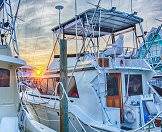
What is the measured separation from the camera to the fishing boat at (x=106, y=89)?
10.7m

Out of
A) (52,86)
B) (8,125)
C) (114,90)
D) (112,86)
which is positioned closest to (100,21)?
(112,86)

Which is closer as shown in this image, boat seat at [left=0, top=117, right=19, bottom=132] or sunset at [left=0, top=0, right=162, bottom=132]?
boat seat at [left=0, top=117, right=19, bottom=132]

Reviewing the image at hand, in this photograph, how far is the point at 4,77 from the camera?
977cm

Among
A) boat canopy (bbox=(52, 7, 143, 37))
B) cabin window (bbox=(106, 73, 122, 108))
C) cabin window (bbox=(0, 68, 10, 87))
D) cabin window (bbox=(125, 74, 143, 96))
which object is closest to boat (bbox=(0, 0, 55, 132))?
cabin window (bbox=(0, 68, 10, 87))

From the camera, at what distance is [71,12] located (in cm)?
1777

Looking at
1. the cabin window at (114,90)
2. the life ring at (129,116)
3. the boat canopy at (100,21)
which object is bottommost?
the life ring at (129,116)

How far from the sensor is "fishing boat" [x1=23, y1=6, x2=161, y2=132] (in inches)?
423

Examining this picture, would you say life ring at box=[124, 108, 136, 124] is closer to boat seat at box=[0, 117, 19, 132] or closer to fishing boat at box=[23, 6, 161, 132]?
fishing boat at box=[23, 6, 161, 132]

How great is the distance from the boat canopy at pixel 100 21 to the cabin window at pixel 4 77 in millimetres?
3475

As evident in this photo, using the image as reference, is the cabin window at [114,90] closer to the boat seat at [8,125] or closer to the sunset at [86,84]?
the sunset at [86,84]

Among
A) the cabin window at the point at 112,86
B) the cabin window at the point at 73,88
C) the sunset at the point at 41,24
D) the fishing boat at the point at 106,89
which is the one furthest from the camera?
the sunset at the point at 41,24

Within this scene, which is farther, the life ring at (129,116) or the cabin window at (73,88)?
the cabin window at (73,88)

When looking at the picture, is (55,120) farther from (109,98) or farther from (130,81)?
(130,81)

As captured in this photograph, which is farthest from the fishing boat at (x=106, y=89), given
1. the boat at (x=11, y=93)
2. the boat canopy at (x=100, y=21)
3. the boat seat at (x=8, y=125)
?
the boat seat at (x=8, y=125)
